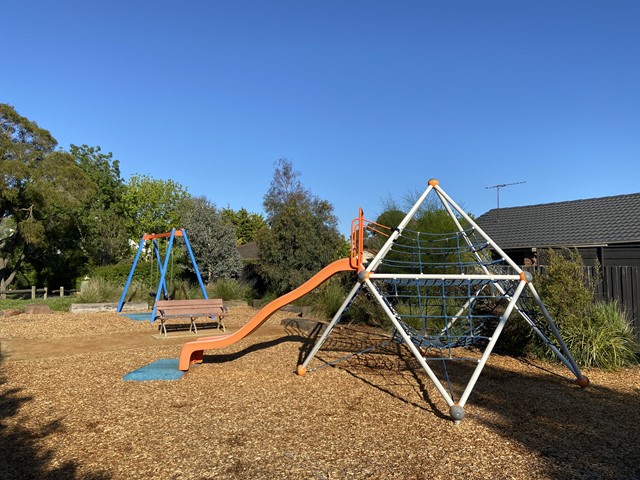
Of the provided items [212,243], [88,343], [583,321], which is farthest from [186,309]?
[212,243]

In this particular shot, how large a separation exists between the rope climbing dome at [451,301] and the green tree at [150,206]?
84.6 feet

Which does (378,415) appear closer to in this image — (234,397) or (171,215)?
(234,397)

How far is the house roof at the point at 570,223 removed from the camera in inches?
683

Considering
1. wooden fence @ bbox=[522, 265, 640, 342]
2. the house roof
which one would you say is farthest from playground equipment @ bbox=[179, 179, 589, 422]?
the house roof

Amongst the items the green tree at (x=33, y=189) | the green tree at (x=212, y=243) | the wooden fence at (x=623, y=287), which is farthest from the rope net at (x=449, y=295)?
the green tree at (x=33, y=189)

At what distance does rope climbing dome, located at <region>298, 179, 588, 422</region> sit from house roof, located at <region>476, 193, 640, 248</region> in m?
8.62

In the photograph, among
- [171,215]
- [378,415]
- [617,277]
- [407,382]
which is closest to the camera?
[378,415]

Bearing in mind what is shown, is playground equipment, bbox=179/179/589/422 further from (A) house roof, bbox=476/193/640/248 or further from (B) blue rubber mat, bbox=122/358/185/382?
(A) house roof, bbox=476/193/640/248

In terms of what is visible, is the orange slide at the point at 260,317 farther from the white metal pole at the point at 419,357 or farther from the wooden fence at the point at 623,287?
the wooden fence at the point at 623,287

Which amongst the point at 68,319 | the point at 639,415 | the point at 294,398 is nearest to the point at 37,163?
the point at 68,319

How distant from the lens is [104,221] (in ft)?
105

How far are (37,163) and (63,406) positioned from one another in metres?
24.0

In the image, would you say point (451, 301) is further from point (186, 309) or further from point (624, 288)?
point (186, 309)

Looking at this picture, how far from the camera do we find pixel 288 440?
4160mm
